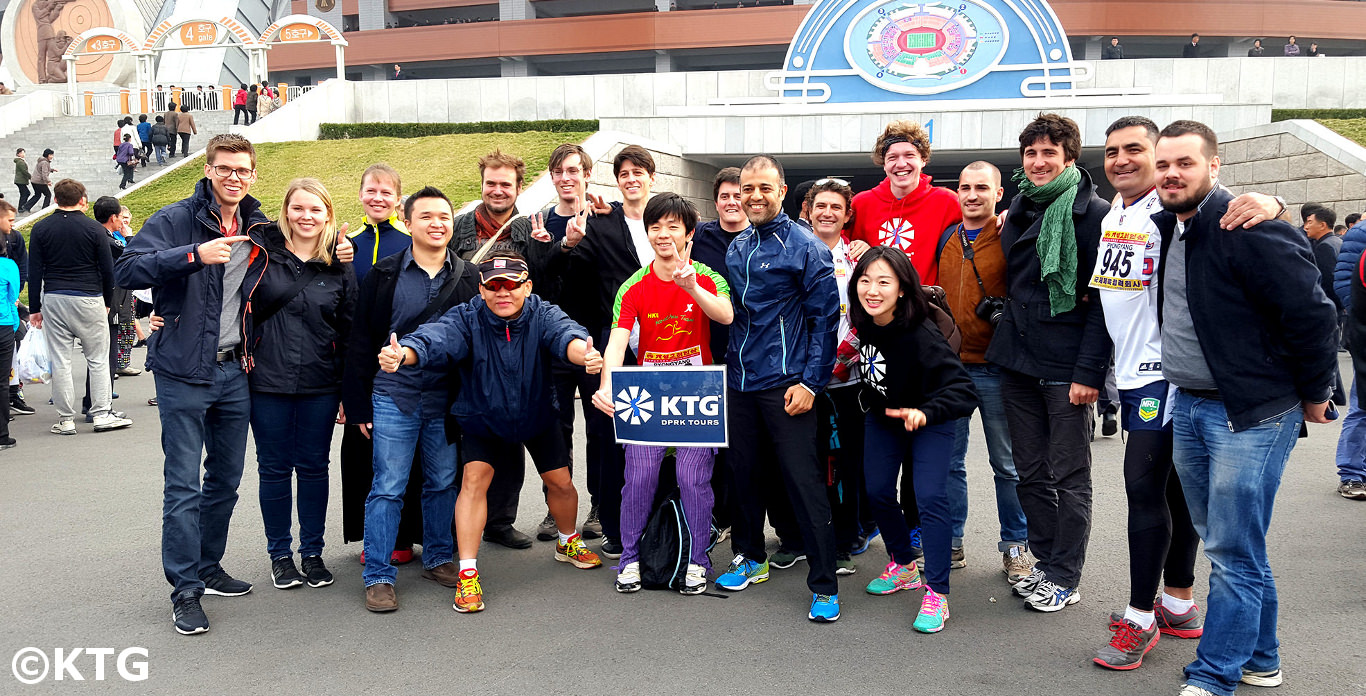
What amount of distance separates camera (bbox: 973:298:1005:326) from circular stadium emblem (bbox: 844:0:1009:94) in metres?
16.2

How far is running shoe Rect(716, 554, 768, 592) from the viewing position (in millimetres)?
4902

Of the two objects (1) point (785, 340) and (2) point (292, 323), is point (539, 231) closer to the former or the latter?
(2) point (292, 323)

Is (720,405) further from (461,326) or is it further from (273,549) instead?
(273,549)

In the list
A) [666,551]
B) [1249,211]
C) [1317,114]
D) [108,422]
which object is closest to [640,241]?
[666,551]

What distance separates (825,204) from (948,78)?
53.3ft

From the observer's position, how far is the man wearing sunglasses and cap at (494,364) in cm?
474

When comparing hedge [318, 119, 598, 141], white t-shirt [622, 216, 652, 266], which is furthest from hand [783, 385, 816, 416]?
hedge [318, 119, 598, 141]

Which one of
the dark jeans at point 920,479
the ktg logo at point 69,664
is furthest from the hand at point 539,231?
the ktg logo at point 69,664

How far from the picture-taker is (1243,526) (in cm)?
345

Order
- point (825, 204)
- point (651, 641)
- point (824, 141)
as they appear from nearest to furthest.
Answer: point (651, 641) → point (825, 204) → point (824, 141)

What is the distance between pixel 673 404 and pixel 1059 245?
1.91 metres

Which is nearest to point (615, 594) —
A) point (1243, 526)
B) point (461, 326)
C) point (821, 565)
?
point (821, 565)

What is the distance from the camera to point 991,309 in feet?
16.0

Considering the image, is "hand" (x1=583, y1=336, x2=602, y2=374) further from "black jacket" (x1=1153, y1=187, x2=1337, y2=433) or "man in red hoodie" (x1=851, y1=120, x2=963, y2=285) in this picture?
"black jacket" (x1=1153, y1=187, x2=1337, y2=433)
